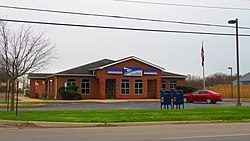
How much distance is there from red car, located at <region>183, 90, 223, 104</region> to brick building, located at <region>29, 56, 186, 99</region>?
32.8 feet

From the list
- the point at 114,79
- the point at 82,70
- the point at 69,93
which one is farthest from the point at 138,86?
the point at 69,93

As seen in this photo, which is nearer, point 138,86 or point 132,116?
point 132,116

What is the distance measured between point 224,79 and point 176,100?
83888 mm

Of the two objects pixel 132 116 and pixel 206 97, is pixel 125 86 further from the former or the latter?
pixel 132 116

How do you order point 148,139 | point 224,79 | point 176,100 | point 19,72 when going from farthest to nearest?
point 224,79 < point 176,100 < point 19,72 < point 148,139

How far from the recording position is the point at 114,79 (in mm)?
47531

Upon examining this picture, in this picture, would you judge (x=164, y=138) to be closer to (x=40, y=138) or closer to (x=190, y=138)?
(x=190, y=138)

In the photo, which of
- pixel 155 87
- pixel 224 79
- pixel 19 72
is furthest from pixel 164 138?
pixel 224 79

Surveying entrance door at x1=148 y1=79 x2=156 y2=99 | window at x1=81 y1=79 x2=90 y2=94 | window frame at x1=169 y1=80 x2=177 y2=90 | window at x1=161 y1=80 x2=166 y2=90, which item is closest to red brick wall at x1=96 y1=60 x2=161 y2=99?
entrance door at x1=148 y1=79 x2=156 y2=99

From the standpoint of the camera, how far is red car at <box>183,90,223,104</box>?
37344 mm

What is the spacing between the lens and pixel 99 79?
46.8 m

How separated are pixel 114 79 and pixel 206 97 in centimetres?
1406

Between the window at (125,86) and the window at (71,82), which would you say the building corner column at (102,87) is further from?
the window at (71,82)

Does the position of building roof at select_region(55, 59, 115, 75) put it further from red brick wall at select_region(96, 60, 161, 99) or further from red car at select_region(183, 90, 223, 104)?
red car at select_region(183, 90, 223, 104)
